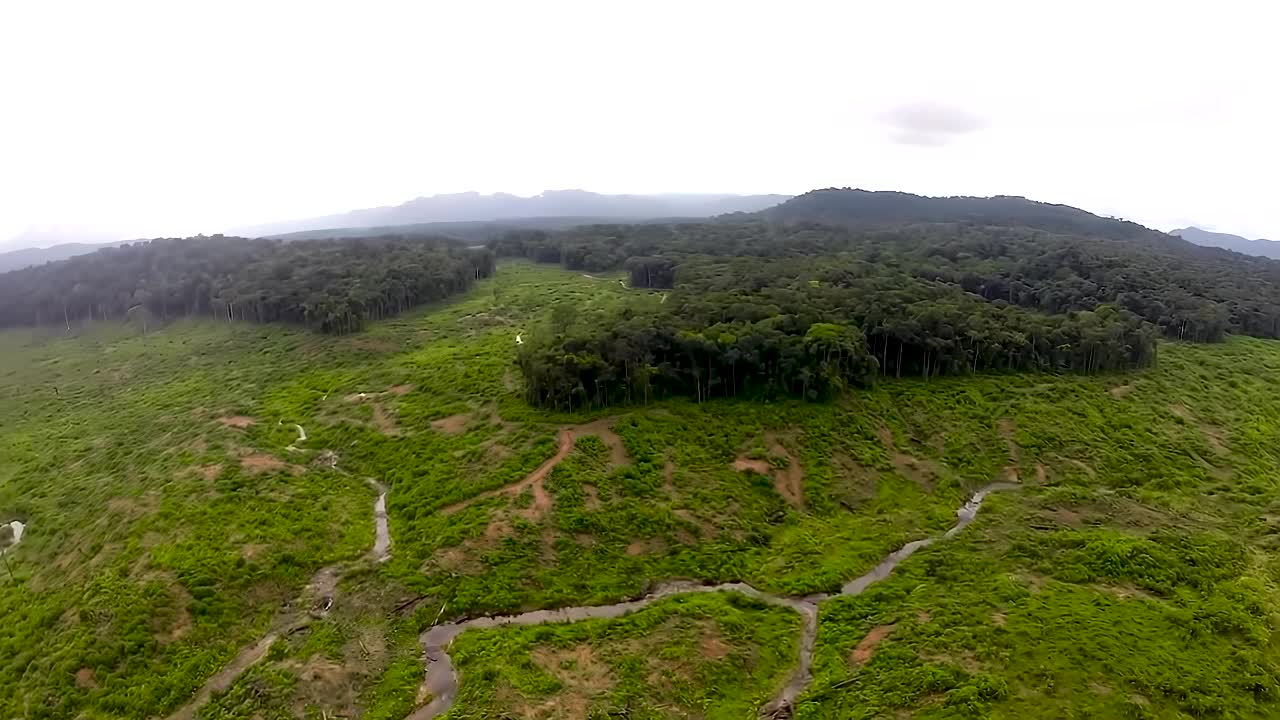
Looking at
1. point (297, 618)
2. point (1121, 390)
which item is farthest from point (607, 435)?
point (1121, 390)

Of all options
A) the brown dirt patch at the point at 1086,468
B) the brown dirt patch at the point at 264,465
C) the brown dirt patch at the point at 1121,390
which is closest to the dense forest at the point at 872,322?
the brown dirt patch at the point at 1121,390

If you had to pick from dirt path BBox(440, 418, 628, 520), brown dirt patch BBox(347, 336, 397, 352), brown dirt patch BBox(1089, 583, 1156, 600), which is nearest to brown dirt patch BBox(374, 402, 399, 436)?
dirt path BBox(440, 418, 628, 520)

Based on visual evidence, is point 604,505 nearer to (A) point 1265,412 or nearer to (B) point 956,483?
(B) point 956,483

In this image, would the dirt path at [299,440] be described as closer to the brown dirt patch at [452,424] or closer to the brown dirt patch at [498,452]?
the brown dirt patch at [452,424]

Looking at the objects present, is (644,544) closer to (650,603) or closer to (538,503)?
(650,603)

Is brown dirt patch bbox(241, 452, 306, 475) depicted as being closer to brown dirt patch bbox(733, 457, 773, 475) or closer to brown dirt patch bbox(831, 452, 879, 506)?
brown dirt patch bbox(733, 457, 773, 475)

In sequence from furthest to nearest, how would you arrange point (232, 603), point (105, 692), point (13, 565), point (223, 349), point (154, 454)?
point (223, 349) → point (154, 454) → point (13, 565) → point (232, 603) → point (105, 692)

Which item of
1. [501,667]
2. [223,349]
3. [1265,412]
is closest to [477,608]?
[501,667]

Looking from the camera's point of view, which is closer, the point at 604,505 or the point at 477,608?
the point at 477,608
